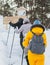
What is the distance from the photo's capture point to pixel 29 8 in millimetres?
20641

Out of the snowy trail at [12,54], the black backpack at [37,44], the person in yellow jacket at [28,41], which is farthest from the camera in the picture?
the snowy trail at [12,54]

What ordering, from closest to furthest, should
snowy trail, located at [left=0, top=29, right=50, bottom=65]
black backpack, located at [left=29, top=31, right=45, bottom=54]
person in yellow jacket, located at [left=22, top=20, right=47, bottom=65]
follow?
person in yellow jacket, located at [left=22, top=20, right=47, bottom=65] → black backpack, located at [left=29, top=31, right=45, bottom=54] → snowy trail, located at [left=0, top=29, right=50, bottom=65]

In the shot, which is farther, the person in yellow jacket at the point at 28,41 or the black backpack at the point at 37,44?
the black backpack at the point at 37,44

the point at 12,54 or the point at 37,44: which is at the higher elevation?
the point at 37,44

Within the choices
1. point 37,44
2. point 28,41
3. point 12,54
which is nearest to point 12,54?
point 12,54

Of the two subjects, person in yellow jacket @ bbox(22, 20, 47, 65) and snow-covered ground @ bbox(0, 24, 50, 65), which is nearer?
person in yellow jacket @ bbox(22, 20, 47, 65)

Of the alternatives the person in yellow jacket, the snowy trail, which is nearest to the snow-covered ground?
the snowy trail

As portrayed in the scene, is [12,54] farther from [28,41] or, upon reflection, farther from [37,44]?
[37,44]

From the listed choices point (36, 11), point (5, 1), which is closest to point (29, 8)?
point (36, 11)

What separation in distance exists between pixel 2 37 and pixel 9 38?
0.38 meters

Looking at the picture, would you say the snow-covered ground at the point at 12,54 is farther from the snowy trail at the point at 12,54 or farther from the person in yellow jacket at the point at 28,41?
the person in yellow jacket at the point at 28,41

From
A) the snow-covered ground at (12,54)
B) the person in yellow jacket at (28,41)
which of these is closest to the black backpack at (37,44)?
the person in yellow jacket at (28,41)

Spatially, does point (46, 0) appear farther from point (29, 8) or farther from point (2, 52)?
point (2, 52)

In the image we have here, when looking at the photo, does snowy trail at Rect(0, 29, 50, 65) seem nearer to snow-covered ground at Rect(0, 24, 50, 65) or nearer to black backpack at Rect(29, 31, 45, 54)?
snow-covered ground at Rect(0, 24, 50, 65)
